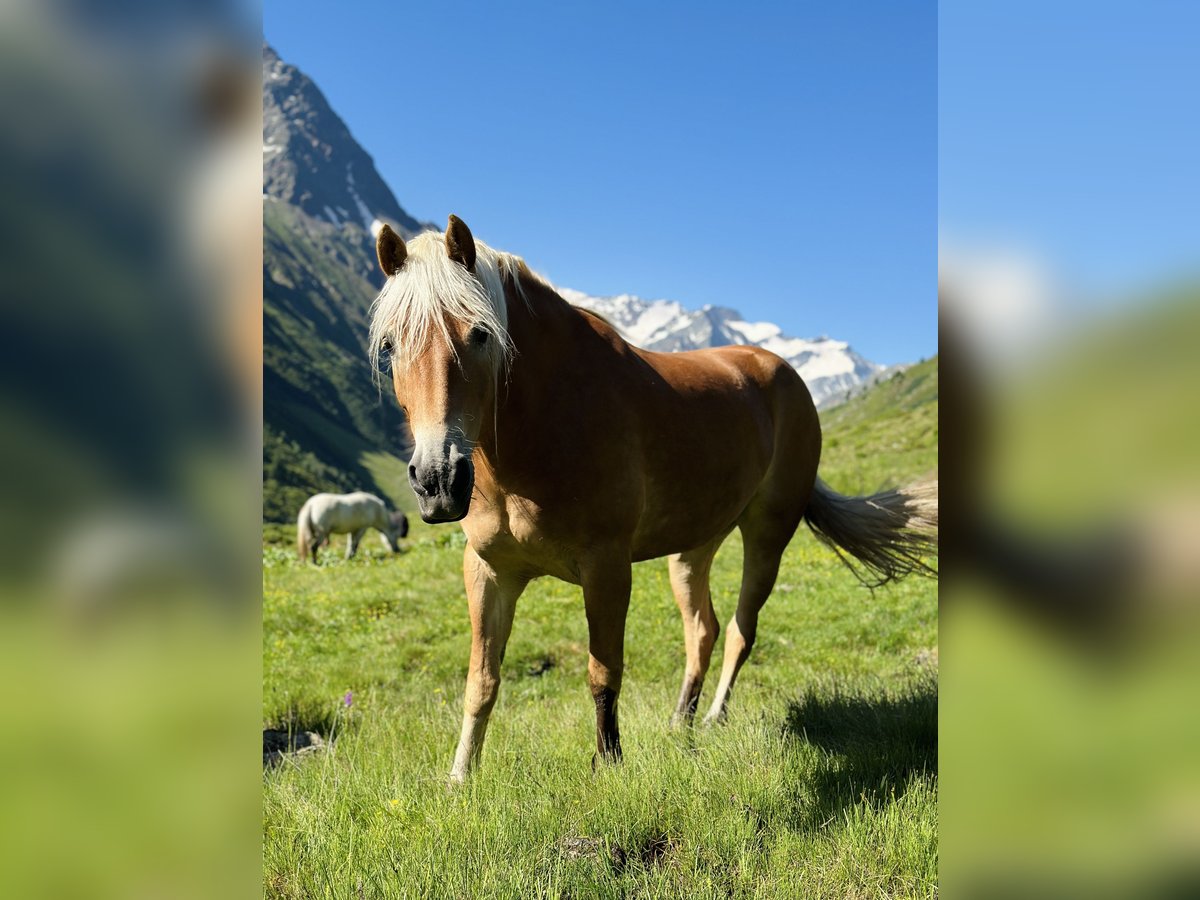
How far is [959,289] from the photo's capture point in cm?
84

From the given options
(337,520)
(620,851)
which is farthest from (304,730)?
(337,520)

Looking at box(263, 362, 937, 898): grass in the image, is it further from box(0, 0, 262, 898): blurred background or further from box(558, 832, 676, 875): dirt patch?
box(0, 0, 262, 898): blurred background

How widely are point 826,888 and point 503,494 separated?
6.63ft

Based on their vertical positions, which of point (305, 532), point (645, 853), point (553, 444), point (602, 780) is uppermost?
point (553, 444)

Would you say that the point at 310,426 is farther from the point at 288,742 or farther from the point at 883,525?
the point at 883,525

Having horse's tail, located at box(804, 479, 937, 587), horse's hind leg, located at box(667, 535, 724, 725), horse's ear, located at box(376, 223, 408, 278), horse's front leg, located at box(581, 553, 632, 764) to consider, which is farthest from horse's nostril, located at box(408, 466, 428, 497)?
horse's tail, located at box(804, 479, 937, 587)

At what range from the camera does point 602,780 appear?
131 inches

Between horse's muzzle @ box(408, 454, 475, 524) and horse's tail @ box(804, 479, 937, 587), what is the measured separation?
4.08 meters

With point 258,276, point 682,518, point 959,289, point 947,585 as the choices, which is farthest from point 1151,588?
point 682,518

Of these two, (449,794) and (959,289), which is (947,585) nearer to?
(959,289)

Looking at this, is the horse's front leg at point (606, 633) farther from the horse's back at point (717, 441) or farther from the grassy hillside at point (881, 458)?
the grassy hillside at point (881, 458)

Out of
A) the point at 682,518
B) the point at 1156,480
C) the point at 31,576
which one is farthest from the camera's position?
the point at 682,518

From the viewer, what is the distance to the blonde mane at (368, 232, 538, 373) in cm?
278

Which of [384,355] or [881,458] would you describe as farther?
[881,458]
